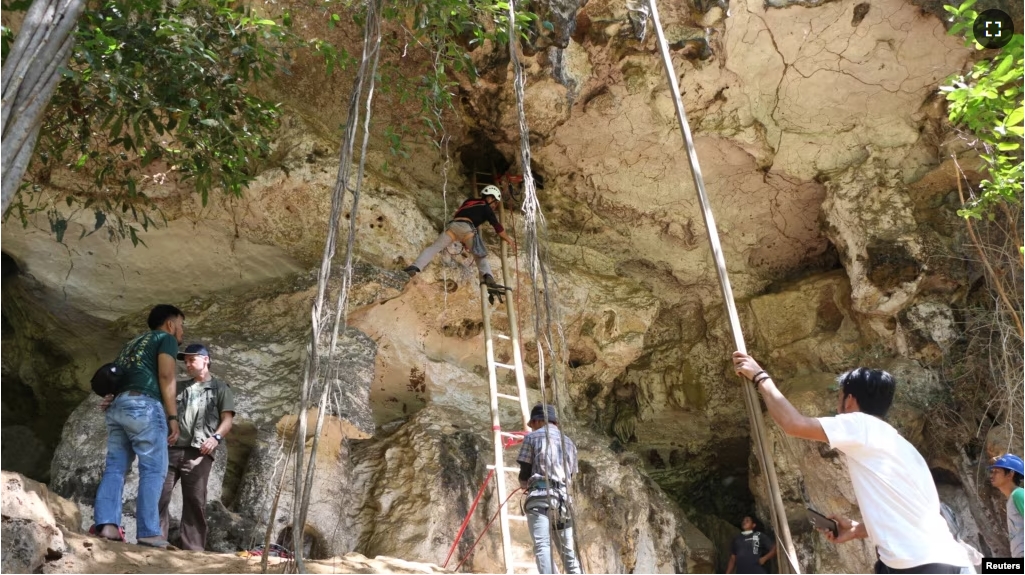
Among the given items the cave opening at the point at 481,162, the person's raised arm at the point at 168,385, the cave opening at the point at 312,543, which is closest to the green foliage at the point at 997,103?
the cave opening at the point at 481,162

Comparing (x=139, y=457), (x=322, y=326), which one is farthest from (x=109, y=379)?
(x=322, y=326)

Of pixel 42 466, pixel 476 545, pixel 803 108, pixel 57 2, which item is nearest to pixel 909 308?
pixel 803 108

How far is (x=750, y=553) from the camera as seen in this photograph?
254 inches

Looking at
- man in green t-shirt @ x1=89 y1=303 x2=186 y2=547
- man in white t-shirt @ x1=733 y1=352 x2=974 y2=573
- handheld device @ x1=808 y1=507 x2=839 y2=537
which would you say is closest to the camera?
man in white t-shirt @ x1=733 y1=352 x2=974 y2=573

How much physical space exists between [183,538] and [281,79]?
3879 millimetres

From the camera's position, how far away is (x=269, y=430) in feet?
18.8

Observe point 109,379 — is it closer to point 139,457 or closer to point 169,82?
point 139,457

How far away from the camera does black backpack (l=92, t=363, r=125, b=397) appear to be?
13.2ft

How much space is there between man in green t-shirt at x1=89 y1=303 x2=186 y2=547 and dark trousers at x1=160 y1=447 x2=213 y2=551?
0.17m

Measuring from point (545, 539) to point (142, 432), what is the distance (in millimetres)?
2056

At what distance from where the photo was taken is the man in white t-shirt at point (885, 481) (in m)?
2.59

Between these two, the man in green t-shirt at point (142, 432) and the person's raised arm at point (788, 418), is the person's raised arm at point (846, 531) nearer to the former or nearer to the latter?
the person's raised arm at point (788, 418)

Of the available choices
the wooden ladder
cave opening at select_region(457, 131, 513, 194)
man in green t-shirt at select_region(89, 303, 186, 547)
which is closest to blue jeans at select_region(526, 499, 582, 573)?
the wooden ladder

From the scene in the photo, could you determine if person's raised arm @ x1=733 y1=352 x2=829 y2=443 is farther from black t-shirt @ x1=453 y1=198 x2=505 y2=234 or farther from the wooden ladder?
black t-shirt @ x1=453 y1=198 x2=505 y2=234
